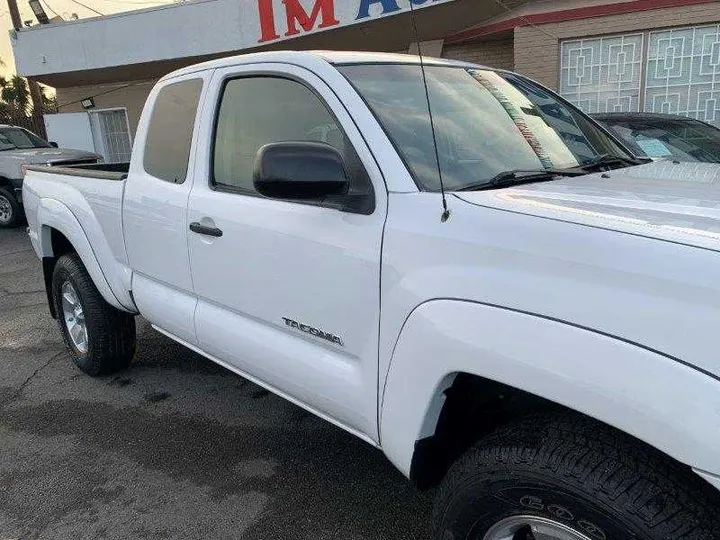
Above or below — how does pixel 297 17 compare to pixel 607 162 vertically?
above

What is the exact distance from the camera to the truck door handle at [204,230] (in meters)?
2.68

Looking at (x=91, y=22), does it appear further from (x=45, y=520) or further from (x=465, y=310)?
(x=465, y=310)

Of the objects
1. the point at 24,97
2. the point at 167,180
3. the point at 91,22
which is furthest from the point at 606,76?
the point at 24,97

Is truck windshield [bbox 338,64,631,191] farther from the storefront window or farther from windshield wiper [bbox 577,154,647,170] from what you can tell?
the storefront window

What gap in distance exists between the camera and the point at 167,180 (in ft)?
10.3

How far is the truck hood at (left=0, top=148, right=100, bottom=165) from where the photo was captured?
10.6m

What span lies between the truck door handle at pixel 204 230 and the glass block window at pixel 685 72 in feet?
26.7

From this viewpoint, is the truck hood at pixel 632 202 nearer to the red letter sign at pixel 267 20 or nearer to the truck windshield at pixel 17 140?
the red letter sign at pixel 267 20

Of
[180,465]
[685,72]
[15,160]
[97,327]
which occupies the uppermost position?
[685,72]

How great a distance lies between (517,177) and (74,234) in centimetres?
291

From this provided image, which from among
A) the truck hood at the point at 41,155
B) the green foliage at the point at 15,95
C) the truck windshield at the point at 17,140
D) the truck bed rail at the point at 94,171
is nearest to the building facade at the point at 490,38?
the truck windshield at the point at 17,140

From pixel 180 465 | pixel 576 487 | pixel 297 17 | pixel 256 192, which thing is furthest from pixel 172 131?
pixel 297 17

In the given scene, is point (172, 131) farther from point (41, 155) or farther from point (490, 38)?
point (41, 155)

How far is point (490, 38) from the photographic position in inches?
400
